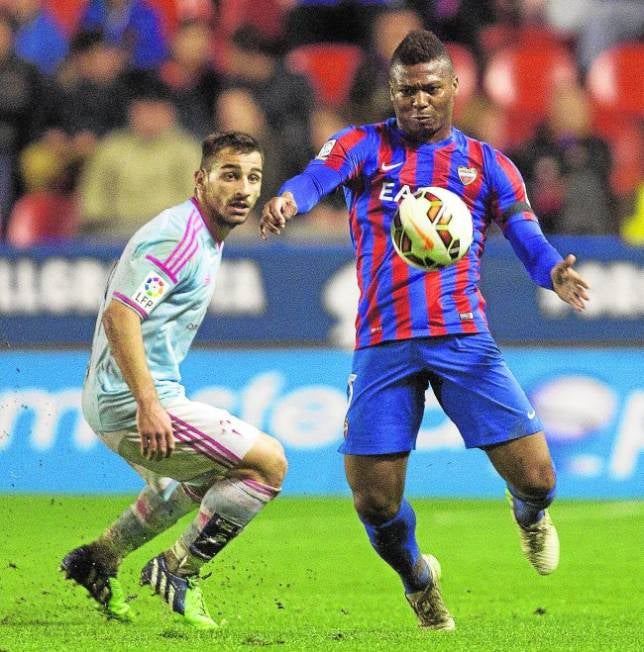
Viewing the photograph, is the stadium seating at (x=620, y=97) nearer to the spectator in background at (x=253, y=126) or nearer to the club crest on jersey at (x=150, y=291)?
the spectator in background at (x=253, y=126)

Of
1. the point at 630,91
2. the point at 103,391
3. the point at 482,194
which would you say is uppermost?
the point at 630,91

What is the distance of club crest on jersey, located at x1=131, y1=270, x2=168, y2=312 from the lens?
225 inches

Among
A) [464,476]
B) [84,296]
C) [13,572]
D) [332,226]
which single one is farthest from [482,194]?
[332,226]

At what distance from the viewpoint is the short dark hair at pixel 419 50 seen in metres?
5.92

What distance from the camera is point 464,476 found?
34.1ft

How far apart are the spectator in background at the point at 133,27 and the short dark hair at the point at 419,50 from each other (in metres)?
7.89

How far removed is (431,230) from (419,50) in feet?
2.49

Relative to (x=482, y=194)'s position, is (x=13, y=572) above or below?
below

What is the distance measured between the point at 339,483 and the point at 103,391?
183 inches

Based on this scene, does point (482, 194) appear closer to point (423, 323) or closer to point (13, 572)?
point (423, 323)

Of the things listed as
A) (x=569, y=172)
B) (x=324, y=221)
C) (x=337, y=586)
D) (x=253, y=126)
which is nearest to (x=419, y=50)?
(x=337, y=586)

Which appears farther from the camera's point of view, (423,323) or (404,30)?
(404,30)

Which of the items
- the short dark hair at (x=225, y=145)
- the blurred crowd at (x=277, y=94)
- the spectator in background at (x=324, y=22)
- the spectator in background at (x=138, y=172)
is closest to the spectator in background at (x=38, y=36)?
the blurred crowd at (x=277, y=94)

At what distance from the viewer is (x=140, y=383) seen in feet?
18.4
